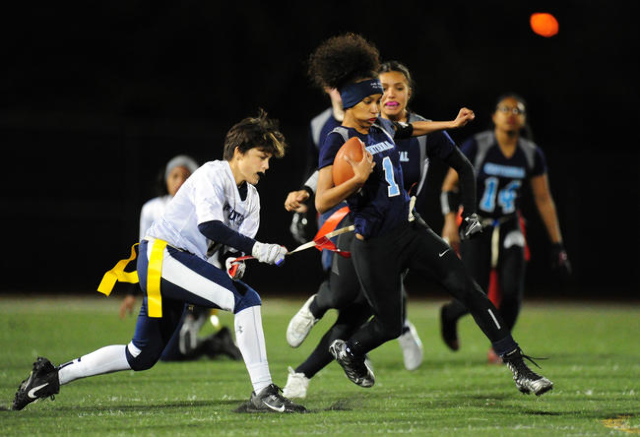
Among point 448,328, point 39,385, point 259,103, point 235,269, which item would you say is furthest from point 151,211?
point 259,103

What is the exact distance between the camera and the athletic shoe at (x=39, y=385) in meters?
5.71

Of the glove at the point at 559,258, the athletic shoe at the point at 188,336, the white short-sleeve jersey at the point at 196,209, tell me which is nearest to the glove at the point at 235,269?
the white short-sleeve jersey at the point at 196,209

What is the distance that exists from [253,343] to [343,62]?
5.71ft

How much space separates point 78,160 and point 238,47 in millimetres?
5160

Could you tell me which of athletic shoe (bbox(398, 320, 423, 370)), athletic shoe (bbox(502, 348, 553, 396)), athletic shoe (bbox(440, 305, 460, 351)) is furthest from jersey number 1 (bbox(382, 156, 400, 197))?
athletic shoe (bbox(440, 305, 460, 351))

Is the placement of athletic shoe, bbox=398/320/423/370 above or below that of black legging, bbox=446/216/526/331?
below

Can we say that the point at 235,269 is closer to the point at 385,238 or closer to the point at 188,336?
the point at 385,238

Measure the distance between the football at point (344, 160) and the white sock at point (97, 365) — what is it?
1.64 meters

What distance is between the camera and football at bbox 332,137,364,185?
17.7 feet

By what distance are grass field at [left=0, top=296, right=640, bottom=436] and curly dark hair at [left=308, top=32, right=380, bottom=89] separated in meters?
1.95

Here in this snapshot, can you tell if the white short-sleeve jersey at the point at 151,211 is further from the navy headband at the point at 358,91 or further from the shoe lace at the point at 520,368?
the shoe lace at the point at 520,368

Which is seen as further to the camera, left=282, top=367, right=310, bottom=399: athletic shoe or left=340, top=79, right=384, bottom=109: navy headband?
left=282, top=367, right=310, bottom=399: athletic shoe

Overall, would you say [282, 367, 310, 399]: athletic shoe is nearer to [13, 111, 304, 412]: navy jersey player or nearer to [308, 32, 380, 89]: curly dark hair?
[13, 111, 304, 412]: navy jersey player

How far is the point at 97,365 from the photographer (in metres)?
5.84
